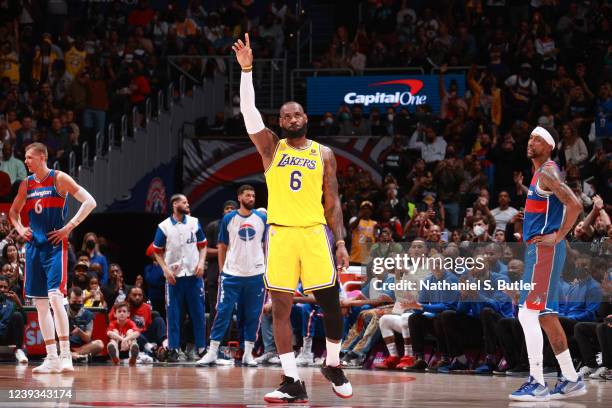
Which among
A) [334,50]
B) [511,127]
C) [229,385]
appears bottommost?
[229,385]

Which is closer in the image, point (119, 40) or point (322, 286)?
point (322, 286)

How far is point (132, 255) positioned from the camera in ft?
61.9

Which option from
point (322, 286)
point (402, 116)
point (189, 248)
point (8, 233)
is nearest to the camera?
point (322, 286)

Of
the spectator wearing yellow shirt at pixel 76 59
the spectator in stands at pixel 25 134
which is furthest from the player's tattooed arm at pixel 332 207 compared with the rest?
the spectator wearing yellow shirt at pixel 76 59

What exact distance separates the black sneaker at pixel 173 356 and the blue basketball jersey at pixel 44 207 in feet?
11.1

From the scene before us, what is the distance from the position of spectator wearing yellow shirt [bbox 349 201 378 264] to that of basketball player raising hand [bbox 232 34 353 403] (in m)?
8.12

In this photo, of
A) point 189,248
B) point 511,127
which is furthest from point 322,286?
point 511,127

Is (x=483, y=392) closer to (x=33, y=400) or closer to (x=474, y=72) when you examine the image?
(x=33, y=400)

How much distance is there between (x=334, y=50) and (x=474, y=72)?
3104 millimetres

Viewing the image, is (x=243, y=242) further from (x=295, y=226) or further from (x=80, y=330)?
(x=295, y=226)

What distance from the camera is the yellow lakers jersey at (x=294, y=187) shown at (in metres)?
8.79

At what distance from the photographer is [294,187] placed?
880cm

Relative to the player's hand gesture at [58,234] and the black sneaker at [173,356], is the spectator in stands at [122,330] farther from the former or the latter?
the player's hand gesture at [58,234]

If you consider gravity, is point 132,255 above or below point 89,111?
below
